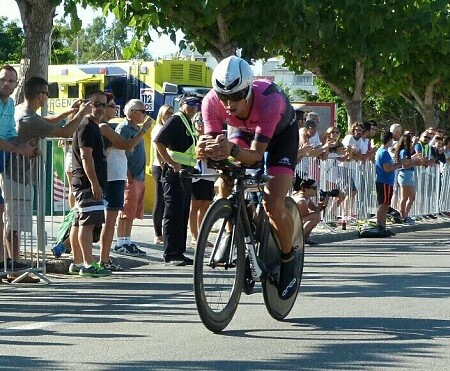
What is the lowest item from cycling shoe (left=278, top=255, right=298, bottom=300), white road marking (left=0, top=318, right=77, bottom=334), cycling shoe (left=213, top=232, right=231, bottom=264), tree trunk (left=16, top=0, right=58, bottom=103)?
white road marking (left=0, top=318, right=77, bottom=334)

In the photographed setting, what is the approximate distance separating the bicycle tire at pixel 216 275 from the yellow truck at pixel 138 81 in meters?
16.7

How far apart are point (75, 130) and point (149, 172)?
501 inches

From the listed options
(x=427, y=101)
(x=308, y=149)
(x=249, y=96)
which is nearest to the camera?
(x=249, y=96)

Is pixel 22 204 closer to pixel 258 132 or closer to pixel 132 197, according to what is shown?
pixel 132 197

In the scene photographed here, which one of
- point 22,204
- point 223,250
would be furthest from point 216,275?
point 22,204

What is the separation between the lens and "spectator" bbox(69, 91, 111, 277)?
43.1 ft

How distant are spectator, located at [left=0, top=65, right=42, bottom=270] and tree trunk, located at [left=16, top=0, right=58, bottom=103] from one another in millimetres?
2044

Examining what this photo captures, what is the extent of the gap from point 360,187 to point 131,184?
746 cm

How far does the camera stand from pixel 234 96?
28.4 ft

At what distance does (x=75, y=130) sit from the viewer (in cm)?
1252

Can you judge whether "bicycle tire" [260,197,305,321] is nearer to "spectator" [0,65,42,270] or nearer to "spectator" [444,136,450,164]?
"spectator" [0,65,42,270]

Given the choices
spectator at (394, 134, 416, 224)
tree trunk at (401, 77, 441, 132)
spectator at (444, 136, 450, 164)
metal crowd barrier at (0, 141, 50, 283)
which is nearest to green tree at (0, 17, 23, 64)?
tree trunk at (401, 77, 441, 132)

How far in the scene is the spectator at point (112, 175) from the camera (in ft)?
45.7

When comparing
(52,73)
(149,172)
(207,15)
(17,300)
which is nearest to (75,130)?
(17,300)
